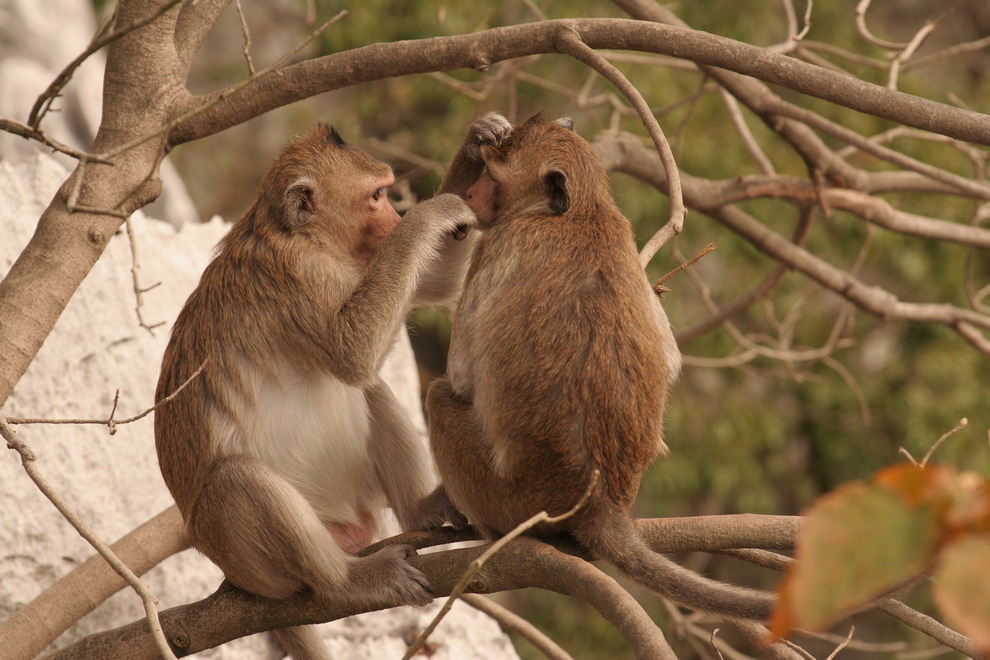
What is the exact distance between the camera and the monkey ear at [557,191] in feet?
10.5

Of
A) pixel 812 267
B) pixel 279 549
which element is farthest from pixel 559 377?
pixel 812 267

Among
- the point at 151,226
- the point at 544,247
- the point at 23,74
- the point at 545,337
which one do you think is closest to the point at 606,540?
the point at 545,337

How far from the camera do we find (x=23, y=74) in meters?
7.64

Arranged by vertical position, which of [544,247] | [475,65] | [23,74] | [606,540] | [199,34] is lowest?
[606,540]

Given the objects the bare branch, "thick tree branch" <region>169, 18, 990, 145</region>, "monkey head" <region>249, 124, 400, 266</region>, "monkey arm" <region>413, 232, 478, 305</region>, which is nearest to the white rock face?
"monkey arm" <region>413, 232, 478, 305</region>

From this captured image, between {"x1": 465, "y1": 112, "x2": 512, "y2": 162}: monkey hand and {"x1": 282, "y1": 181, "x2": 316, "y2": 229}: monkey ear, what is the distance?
0.55 m

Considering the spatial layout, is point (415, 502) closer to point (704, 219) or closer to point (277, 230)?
point (277, 230)

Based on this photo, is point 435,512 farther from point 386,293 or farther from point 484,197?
point 484,197

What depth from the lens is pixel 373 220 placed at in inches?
144

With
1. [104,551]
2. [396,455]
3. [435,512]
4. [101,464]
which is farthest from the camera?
[101,464]

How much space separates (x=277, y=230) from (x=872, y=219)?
8.83 ft

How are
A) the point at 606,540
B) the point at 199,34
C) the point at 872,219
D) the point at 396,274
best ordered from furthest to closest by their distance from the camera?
the point at 872,219, the point at 199,34, the point at 396,274, the point at 606,540

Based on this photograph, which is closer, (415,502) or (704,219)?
(415,502)

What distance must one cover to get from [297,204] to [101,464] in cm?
213
